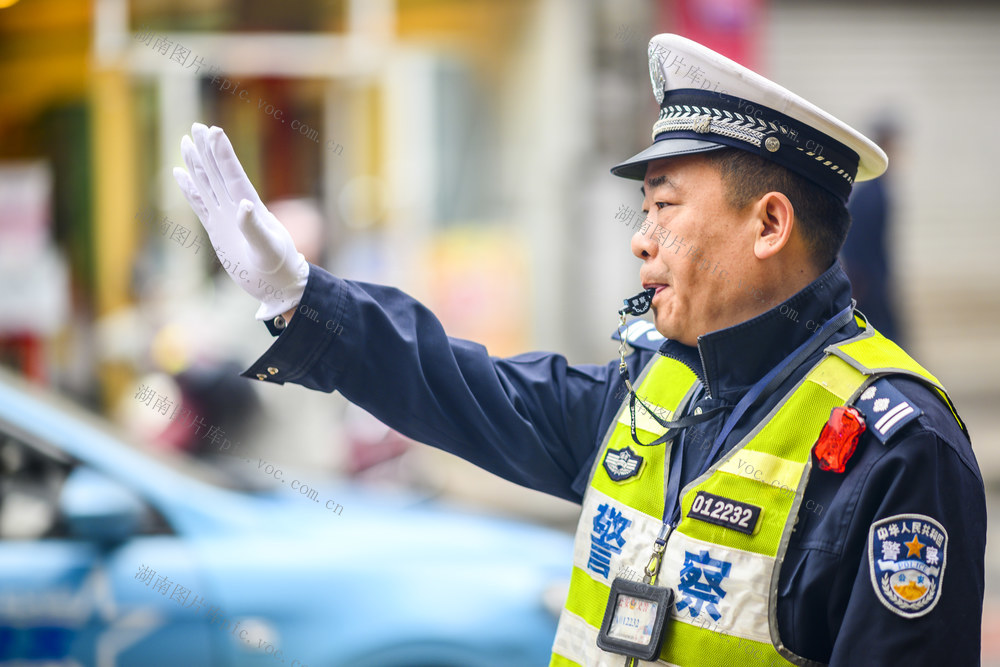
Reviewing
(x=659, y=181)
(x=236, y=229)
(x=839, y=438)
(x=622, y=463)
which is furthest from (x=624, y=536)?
(x=236, y=229)

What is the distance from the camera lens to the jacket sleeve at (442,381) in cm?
190

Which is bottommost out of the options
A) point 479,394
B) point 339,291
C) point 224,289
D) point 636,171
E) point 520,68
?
point 224,289

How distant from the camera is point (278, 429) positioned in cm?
579

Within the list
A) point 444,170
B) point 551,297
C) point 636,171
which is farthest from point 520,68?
point 636,171

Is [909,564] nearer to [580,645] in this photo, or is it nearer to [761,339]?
[761,339]

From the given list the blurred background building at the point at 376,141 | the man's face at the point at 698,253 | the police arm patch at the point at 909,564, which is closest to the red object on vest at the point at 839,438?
the police arm patch at the point at 909,564

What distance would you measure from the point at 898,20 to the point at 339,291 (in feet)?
31.5

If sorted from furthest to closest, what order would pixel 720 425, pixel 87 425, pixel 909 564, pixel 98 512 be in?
1. pixel 87 425
2. pixel 98 512
3. pixel 720 425
4. pixel 909 564

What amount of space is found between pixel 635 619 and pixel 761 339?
1.65 feet

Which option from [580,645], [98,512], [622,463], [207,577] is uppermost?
[622,463]

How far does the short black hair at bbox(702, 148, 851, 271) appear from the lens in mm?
1859

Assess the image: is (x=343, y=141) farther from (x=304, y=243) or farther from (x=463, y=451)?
(x=463, y=451)

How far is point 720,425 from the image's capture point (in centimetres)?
188

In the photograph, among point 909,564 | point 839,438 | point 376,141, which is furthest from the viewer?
point 376,141
